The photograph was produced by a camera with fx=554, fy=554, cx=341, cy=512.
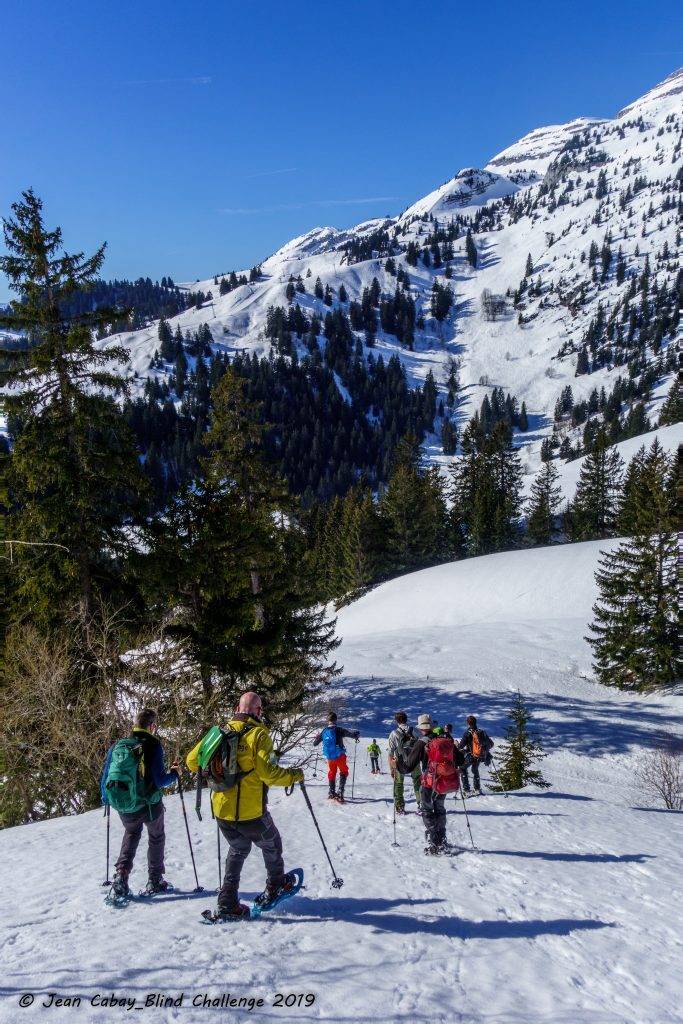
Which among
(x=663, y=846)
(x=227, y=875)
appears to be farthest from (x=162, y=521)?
(x=663, y=846)

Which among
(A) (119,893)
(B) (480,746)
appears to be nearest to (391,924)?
(A) (119,893)

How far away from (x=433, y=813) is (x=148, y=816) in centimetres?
460

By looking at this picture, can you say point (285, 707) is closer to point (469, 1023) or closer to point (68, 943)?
point (68, 943)

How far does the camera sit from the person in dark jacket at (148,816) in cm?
653

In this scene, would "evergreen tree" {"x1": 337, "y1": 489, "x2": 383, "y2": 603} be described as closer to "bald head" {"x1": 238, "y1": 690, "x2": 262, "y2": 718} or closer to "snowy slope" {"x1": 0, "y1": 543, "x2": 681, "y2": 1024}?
"snowy slope" {"x1": 0, "y1": 543, "x2": 681, "y2": 1024}

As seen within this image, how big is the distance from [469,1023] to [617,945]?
2.70m

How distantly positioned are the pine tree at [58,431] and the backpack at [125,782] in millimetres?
10168

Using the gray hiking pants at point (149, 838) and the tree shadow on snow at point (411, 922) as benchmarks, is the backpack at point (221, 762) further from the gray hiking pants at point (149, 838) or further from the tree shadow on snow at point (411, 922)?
the tree shadow on snow at point (411, 922)

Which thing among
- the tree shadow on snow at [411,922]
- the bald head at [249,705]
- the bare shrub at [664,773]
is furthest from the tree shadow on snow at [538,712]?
the bald head at [249,705]

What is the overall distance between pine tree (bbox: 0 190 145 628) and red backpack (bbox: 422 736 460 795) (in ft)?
36.5

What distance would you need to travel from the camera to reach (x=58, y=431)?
15.3 metres

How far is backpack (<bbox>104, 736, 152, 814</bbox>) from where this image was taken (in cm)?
641

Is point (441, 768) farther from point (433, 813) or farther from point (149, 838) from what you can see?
point (149, 838)

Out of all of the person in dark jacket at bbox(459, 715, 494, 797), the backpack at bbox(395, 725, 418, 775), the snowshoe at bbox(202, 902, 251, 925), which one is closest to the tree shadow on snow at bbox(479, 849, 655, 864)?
the backpack at bbox(395, 725, 418, 775)
